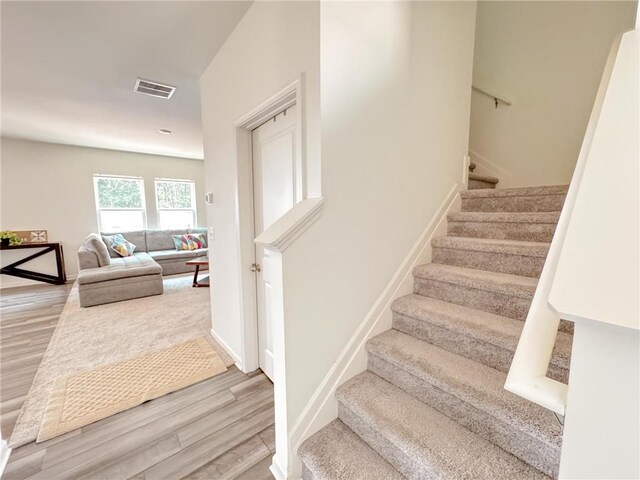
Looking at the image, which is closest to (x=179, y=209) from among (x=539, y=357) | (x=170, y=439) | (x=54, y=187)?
(x=54, y=187)

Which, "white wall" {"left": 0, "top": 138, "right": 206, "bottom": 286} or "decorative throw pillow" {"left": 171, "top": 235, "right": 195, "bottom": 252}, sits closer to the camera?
"white wall" {"left": 0, "top": 138, "right": 206, "bottom": 286}

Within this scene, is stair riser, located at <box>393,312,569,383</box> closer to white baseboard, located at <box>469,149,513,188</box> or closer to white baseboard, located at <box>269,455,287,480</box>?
white baseboard, located at <box>269,455,287,480</box>

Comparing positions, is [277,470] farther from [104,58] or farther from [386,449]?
[104,58]

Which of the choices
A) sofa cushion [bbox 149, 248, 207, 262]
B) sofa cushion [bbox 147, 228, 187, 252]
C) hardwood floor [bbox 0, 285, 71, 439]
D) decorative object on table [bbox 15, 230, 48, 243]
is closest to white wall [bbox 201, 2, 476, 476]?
hardwood floor [bbox 0, 285, 71, 439]

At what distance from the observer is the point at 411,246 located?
1.82 meters

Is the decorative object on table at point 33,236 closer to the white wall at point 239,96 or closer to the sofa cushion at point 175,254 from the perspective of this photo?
the sofa cushion at point 175,254

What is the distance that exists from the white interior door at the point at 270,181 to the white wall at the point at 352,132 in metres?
0.17

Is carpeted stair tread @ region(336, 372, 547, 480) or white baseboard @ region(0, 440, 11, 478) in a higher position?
carpeted stair tread @ region(336, 372, 547, 480)

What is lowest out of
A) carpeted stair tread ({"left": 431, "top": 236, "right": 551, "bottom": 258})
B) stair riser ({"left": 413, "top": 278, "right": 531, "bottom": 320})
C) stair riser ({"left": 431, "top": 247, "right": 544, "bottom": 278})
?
stair riser ({"left": 413, "top": 278, "right": 531, "bottom": 320})

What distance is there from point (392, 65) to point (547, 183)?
227 centimetres

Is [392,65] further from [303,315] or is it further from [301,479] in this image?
[301,479]

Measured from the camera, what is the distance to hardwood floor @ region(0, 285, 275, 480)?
1348mm

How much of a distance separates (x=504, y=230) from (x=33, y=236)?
710 centimetres

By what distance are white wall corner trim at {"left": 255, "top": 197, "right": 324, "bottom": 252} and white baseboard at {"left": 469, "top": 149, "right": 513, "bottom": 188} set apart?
8.73ft
